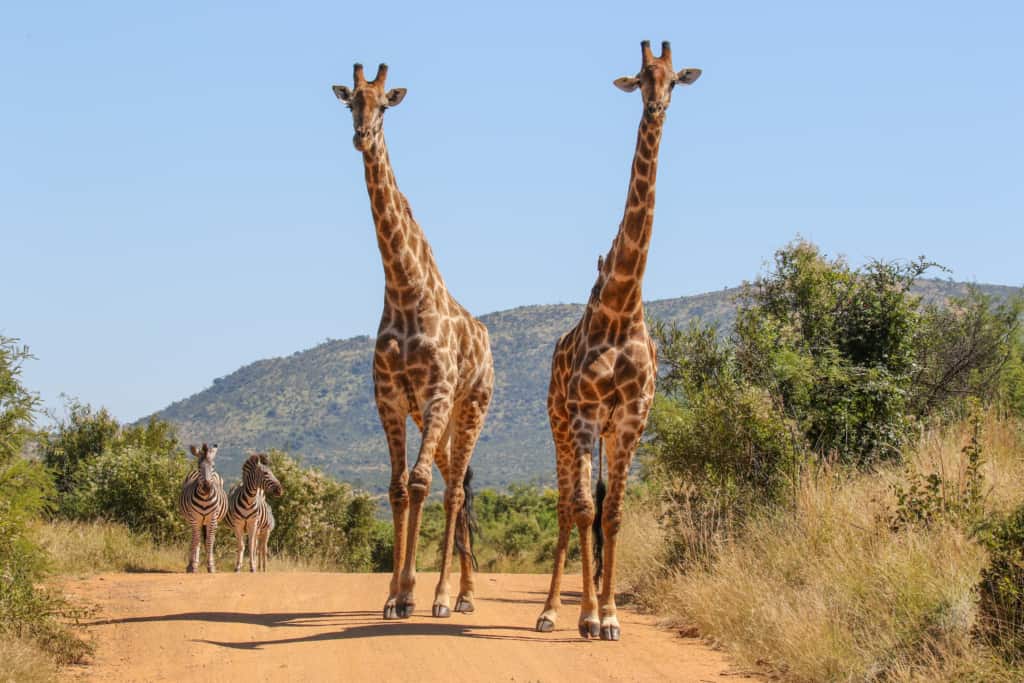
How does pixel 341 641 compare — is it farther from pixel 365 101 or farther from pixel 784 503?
pixel 784 503

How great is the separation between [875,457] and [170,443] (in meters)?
14.4

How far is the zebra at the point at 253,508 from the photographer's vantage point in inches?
733

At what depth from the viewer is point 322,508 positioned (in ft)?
80.5

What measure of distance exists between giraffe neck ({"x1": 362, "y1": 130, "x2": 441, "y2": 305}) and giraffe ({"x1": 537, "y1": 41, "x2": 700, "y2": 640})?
175 cm

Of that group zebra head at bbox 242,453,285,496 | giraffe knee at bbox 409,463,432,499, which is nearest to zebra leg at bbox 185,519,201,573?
zebra head at bbox 242,453,285,496

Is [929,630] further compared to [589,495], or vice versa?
[589,495]

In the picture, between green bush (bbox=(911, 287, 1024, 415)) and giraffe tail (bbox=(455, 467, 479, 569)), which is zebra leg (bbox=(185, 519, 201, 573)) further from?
green bush (bbox=(911, 287, 1024, 415))

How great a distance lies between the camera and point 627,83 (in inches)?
434

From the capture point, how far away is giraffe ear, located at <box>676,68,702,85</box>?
35.9 ft

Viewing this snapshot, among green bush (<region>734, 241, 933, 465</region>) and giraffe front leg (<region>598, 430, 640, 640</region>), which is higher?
green bush (<region>734, 241, 933, 465</region>)

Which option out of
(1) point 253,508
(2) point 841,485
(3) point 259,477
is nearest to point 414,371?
A: (2) point 841,485

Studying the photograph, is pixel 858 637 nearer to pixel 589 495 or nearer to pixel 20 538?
pixel 589 495

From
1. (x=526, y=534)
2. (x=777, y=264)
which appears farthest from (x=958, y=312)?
(x=526, y=534)

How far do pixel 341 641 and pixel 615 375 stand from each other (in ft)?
10.8
